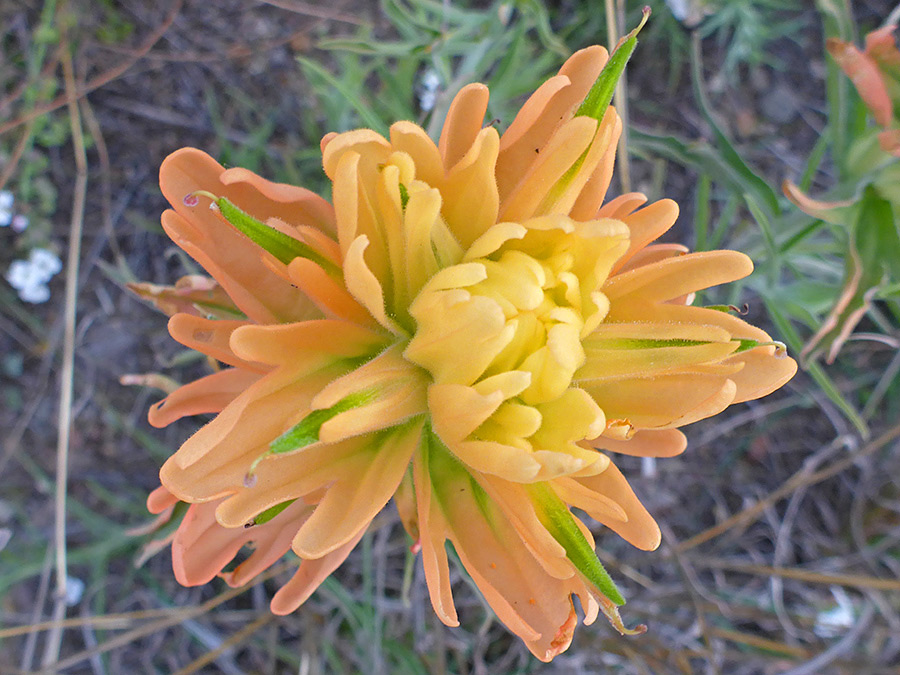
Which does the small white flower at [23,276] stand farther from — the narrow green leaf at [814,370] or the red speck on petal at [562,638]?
the narrow green leaf at [814,370]

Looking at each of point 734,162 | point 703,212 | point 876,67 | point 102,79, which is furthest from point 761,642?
point 102,79

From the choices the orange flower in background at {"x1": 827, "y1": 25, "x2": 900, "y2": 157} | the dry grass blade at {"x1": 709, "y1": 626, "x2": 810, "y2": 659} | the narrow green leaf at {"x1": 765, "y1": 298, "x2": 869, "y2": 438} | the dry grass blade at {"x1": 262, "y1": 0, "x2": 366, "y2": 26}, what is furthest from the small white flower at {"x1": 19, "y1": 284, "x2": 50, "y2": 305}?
the dry grass blade at {"x1": 709, "y1": 626, "x2": 810, "y2": 659}

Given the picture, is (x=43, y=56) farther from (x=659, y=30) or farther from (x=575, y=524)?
(x=575, y=524)

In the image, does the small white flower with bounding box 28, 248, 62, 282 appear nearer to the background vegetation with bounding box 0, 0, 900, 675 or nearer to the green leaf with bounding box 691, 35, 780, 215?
the background vegetation with bounding box 0, 0, 900, 675

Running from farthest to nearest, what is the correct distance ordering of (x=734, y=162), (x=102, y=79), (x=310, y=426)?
(x=102, y=79)
(x=734, y=162)
(x=310, y=426)

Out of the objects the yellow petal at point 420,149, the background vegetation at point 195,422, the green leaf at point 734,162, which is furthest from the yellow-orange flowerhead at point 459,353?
the background vegetation at point 195,422

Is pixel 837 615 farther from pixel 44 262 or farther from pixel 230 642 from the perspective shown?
pixel 44 262

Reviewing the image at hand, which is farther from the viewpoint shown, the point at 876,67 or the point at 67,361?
the point at 67,361

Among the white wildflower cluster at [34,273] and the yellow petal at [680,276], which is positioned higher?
the white wildflower cluster at [34,273]
